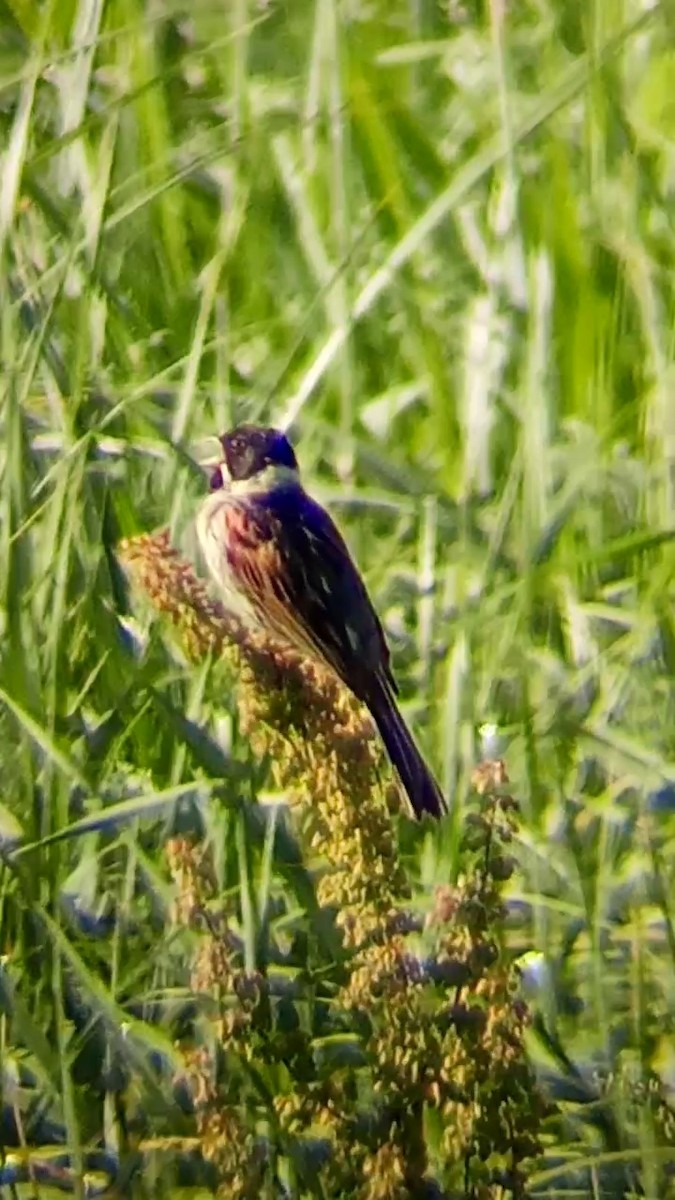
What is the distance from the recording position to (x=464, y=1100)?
0.82 meters

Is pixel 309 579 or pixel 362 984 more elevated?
pixel 309 579

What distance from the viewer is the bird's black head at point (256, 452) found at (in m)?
0.82

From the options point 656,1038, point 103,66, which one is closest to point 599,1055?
point 656,1038

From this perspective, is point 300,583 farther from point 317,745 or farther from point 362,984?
point 362,984

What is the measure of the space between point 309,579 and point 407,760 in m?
0.10

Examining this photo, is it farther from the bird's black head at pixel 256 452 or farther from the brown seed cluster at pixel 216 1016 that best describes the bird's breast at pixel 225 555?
the brown seed cluster at pixel 216 1016

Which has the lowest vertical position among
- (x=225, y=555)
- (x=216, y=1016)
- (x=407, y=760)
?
(x=216, y=1016)

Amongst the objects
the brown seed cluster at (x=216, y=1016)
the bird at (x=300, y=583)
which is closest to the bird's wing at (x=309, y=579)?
the bird at (x=300, y=583)

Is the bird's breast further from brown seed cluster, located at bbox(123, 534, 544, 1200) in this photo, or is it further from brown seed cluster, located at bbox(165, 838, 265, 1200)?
brown seed cluster, located at bbox(165, 838, 265, 1200)

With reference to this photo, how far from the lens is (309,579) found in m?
0.81

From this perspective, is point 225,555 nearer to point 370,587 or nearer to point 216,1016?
point 370,587

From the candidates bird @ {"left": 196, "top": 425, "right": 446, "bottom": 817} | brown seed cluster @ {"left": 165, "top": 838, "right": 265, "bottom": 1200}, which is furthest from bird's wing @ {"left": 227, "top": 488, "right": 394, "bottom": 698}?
brown seed cluster @ {"left": 165, "top": 838, "right": 265, "bottom": 1200}

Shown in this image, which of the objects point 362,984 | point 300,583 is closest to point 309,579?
point 300,583

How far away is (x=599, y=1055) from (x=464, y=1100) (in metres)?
0.07
